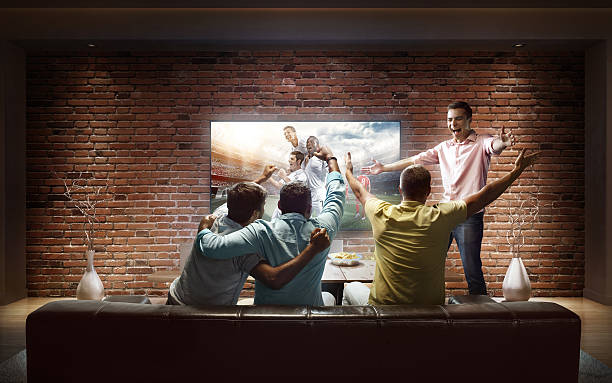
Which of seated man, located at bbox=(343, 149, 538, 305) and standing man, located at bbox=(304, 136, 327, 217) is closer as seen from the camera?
seated man, located at bbox=(343, 149, 538, 305)

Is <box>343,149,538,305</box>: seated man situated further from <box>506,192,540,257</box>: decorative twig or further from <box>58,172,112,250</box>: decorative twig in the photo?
<box>58,172,112,250</box>: decorative twig

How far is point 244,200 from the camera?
179cm

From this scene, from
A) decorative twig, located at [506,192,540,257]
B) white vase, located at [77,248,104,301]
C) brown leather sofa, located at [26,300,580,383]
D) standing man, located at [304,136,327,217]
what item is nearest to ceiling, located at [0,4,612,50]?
standing man, located at [304,136,327,217]

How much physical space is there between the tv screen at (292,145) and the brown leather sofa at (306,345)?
9.36 ft

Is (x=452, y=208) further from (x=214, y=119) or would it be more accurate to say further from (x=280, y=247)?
(x=214, y=119)

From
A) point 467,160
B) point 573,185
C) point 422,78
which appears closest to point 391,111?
point 422,78

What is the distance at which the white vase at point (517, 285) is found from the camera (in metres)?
3.67

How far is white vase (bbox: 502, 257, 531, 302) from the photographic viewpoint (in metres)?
3.67

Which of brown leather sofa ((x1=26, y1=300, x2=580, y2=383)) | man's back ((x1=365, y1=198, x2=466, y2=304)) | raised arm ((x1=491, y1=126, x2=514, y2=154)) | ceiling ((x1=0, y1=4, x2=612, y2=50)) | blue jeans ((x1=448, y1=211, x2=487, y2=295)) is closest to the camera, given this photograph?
brown leather sofa ((x1=26, y1=300, x2=580, y2=383))

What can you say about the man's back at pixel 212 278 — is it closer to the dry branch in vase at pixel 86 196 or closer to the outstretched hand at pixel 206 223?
the outstretched hand at pixel 206 223

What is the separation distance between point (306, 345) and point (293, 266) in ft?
1.01

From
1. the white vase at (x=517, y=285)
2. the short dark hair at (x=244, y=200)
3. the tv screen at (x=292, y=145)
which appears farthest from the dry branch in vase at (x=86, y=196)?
the white vase at (x=517, y=285)

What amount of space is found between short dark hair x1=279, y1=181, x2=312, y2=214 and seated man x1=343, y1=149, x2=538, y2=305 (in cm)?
32

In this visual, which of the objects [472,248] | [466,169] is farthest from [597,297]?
[466,169]
